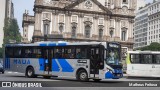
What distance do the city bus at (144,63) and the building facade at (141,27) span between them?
355 ft

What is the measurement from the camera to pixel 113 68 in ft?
78.1

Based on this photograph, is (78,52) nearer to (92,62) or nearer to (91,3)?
(92,62)

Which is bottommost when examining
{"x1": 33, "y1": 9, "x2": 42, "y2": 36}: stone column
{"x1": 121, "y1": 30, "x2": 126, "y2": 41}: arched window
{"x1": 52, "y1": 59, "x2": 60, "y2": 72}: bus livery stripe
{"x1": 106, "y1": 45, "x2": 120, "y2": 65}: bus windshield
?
{"x1": 52, "y1": 59, "x2": 60, "y2": 72}: bus livery stripe

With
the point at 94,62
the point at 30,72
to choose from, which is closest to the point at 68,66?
the point at 94,62

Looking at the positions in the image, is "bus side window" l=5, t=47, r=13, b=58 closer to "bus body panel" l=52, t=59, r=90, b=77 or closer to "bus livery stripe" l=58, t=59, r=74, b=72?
"bus body panel" l=52, t=59, r=90, b=77

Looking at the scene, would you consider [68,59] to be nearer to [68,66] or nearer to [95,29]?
[68,66]

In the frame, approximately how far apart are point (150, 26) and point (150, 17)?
140 inches

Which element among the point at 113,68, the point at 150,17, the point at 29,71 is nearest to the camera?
the point at 113,68

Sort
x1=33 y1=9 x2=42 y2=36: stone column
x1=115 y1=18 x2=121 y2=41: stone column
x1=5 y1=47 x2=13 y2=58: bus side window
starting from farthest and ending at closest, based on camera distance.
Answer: x1=115 y1=18 x2=121 y2=41: stone column
x1=33 y1=9 x2=42 y2=36: stone column
x1=5 y1=47 x2=13 y2=58: bus side window

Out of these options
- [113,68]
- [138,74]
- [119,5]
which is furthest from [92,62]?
[119,5]

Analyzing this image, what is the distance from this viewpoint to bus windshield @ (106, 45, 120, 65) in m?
23.9

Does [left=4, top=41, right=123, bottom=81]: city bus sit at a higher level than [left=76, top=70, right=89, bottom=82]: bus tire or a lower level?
higher

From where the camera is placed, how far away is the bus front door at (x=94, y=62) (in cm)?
2388

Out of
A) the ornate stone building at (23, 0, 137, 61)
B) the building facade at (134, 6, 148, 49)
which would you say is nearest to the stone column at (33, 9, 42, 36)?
the ornate stone building at (23, 0, 137, 61)
